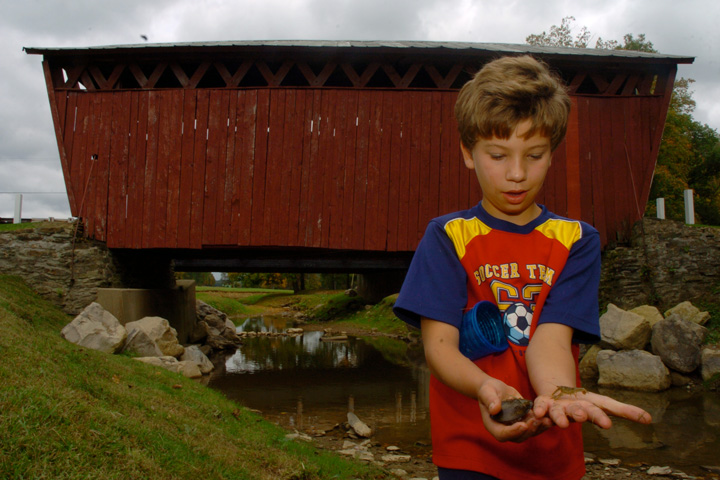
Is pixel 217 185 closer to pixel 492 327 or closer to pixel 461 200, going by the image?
pixel 461 200

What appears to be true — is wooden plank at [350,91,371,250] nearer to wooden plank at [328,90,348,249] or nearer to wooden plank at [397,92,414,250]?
wooden plank at [328,90,348,249]

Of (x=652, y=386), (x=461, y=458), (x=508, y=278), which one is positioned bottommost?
(x=652, y=386)

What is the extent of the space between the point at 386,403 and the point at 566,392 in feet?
25.7

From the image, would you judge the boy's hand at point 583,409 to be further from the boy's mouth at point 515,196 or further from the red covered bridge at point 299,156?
the red covered bridge at point 299,156

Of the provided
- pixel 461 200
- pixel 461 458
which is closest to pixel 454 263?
pixel 461 458

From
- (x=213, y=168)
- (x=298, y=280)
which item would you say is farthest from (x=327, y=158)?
(x=298, y=280)

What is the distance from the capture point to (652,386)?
9.05 meters

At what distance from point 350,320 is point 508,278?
77.1ft

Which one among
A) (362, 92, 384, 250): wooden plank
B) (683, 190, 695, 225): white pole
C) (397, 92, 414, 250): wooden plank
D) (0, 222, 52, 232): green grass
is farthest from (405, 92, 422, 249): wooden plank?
(0, 222, 52, 232): green grass

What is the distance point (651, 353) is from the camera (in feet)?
32.8

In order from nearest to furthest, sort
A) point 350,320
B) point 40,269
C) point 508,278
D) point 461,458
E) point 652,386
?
point 461,458 < point 508,278 < point 652,386 < point 40,269 < point 350,320

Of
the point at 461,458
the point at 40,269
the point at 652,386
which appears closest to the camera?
the point at 461,458

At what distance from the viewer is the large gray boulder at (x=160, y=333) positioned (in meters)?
10.2

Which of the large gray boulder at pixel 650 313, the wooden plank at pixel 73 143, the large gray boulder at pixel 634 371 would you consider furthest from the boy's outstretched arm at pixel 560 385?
the wooden plank at pixel 73 143
